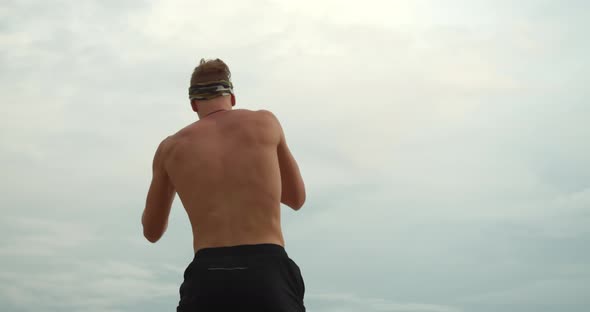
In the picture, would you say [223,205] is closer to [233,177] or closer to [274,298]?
[233,177]

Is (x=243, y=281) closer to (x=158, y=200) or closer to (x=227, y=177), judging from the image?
(x=227, y=177)

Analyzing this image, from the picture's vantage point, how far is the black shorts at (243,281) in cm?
751

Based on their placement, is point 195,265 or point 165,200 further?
point 165,200

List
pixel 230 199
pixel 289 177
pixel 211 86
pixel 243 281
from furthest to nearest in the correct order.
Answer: pixel 289 177, pixel 211 86, pixel 230 199, pixel 243 281

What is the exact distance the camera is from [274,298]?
7.52 m

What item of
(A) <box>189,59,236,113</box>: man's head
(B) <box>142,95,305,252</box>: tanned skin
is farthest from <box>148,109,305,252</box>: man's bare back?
(A) <box>189,59,236,113</box>: man's head

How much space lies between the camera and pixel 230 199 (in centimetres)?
767

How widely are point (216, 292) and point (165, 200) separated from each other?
3.65 ft

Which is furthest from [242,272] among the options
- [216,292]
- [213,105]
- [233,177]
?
[213,105]

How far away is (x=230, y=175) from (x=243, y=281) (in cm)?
80

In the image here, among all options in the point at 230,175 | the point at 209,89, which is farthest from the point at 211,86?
the point at 230,175

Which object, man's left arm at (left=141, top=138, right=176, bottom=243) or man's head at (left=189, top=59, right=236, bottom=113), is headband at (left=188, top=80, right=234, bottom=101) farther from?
man's left arm at (left=141, top=138, right=176, bottom=243)

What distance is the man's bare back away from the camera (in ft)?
25.1

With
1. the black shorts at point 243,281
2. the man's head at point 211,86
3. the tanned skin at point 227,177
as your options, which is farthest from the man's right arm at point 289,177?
the black shorts at point 243,281
